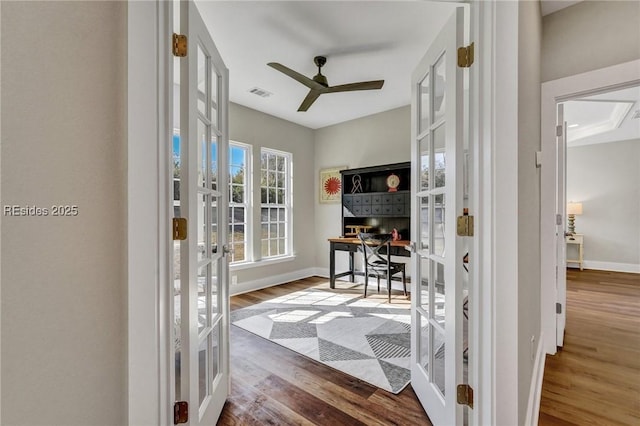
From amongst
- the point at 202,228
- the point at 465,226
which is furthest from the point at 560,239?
the point at 202,228

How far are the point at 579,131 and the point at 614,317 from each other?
360 cm

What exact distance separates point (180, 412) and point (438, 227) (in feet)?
4.68

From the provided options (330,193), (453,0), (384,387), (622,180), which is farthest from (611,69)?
(622,180)

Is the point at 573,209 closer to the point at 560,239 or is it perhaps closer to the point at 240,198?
the point at 560,239

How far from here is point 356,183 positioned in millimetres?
4777

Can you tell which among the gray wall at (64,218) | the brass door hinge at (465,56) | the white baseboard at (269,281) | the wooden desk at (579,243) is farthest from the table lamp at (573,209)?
the gray wall at (64,218)

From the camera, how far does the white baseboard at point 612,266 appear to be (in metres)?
5.34

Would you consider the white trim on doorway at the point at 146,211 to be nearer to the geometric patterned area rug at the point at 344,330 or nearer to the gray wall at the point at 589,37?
the geometric patterned area rug at the point at 344,330

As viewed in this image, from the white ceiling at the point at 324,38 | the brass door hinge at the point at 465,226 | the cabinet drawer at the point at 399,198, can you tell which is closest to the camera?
the brass door hinge at the point at 465,226

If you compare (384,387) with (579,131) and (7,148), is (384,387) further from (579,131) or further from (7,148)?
(579,131)

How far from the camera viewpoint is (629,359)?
2.20 m

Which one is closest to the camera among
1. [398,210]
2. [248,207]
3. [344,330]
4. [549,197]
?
[549,197]

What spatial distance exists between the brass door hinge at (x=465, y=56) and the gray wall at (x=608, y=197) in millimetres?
6517

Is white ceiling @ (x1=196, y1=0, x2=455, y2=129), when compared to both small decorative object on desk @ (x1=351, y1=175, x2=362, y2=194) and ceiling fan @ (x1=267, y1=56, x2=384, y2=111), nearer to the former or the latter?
ceiling fan @ (x1=267, y1=56, x2=384, y2=111)
